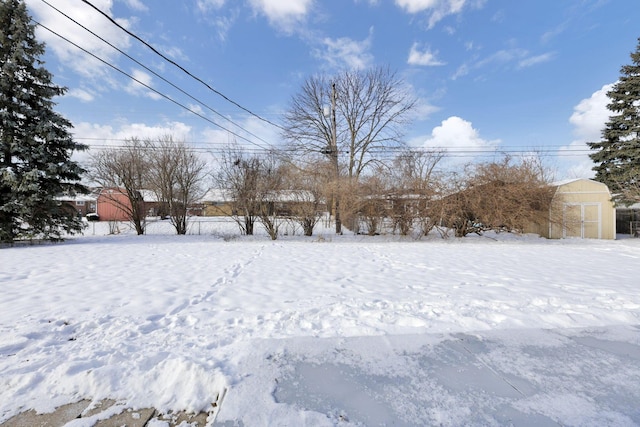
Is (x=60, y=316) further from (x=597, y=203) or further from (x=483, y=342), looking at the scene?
(x=597, y=203)

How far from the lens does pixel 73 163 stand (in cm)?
1155

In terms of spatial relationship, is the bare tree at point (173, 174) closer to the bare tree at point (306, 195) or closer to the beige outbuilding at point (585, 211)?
the bare tree at point (306, 195)

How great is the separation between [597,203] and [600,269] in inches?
458

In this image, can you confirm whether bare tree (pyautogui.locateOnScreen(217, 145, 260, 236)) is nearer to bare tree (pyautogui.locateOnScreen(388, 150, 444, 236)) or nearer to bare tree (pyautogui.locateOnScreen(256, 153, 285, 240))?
bare tree (pyautogui.locateOnScreen(256, 153, 285, 240))

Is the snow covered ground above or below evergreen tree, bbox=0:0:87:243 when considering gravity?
below

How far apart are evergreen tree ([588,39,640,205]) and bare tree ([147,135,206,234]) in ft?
85.4

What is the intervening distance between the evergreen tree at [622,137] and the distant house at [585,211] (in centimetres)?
245

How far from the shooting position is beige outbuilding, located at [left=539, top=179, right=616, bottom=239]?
→ 14320 mm

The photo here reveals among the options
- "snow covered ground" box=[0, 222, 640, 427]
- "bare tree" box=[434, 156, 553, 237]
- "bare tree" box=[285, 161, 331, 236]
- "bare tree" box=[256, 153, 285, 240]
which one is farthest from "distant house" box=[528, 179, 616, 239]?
"bare tree" box=[256, 153, 285, 240]

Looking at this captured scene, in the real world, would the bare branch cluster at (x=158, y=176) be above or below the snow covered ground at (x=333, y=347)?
above

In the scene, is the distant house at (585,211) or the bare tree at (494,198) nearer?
the bare tree at (494,198)

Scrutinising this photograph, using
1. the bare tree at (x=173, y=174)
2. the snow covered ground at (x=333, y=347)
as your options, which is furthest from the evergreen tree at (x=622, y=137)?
the bare tree at (x=173, y=174)

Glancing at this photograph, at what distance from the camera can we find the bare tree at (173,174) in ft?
55.6

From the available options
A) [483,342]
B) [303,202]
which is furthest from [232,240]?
[483,342]
